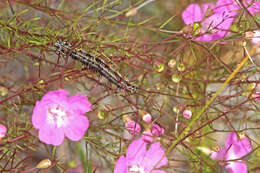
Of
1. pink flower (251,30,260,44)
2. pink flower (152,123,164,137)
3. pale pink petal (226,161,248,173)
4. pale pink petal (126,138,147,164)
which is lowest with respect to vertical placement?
pale pink petal (226,161,248,173)

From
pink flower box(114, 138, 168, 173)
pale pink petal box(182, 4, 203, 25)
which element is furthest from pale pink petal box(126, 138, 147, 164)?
pale pink petal box(182, 4, 203, 25)

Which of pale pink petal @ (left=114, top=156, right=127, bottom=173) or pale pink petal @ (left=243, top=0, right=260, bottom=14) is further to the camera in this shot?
pale pink petal @ (left=243, top=0, right=260, bottom=14)

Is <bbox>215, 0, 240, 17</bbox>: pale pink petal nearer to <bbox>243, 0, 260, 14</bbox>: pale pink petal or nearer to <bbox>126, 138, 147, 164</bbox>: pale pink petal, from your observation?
<bbox>243, 0, 260, 14</bbox>: pale pink petal

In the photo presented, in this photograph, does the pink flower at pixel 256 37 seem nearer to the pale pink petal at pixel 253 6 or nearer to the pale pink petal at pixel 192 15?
the pale pink petal at pixel 253 6

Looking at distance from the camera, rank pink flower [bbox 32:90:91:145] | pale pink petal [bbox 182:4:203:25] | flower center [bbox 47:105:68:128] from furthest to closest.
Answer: pale pink petal [bbox 182:4:203:25] → flower center [bbox 47:105:68:128] → pink flower [bbox 32:90:91:145]

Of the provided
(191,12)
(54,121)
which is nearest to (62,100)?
(54,121)

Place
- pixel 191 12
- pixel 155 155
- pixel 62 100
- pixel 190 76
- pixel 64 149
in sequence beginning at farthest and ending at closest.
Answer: pixel 64 149
pixel 190 76
pixel 191 12
pixel 155 155
pixel 62 100

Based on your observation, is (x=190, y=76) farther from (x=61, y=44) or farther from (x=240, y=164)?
(x=61, y=44)

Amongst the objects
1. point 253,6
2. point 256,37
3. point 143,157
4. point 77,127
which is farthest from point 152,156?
point 253,6
